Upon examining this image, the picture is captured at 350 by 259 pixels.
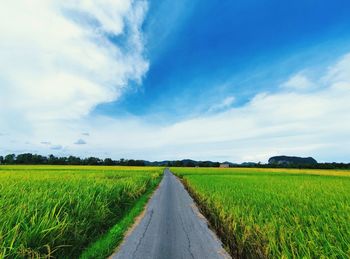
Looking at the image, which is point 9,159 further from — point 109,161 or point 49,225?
point 49,225

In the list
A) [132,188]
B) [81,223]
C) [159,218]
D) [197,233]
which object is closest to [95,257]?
[81,223]

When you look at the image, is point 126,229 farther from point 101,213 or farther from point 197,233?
point 197,233

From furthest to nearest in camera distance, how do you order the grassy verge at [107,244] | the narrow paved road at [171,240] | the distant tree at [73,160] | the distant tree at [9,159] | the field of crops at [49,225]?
the distant tree at [73,160] → the distant tree at [9,159] → the narrow paved road at [171,240] → the grassy verge at [107,244] → the field of crops at [49,225]

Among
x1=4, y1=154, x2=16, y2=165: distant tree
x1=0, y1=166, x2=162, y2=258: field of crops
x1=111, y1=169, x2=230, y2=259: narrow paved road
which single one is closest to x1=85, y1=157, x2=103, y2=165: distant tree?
x1=4, y1=154, x2=16, y2=165: distant tree

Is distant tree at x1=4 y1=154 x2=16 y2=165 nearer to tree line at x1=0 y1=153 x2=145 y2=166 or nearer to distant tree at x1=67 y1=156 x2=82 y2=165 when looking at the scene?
tree line at x1=0 y1=153 x2=145 y2=166

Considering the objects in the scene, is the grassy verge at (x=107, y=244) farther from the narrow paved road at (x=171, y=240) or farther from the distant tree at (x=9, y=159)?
the distant tree at (x=9, y=159)

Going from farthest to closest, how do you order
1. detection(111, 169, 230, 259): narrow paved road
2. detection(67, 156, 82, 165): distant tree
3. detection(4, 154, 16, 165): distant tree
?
1. detection(67, 156, 82, 165): distant tree
2. detection(4, 154, 16, 165): distant tree
3. detection(111, 169, 230, 259): narrow paved road

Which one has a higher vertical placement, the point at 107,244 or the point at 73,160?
the point at 73,160

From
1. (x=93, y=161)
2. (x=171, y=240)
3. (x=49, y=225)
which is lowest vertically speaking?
(x=171, y=240)

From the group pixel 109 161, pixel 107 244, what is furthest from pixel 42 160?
pixel 107 244

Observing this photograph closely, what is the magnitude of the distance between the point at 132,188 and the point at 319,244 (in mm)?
12609

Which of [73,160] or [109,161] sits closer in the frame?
[73,160]

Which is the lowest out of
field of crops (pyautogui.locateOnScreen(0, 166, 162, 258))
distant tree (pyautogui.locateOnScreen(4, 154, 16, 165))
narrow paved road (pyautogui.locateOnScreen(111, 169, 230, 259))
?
narrow paved road (pyautogui.locateOnScreen(111, 169, 230, 259))

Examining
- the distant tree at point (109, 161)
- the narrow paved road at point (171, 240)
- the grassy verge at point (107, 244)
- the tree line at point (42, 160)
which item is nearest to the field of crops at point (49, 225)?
the grassy verge at point (107, 244)
